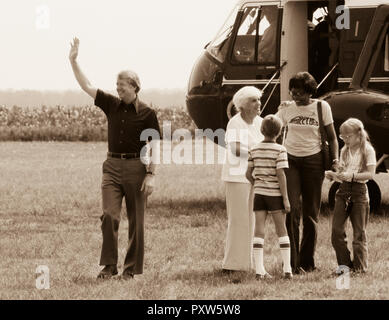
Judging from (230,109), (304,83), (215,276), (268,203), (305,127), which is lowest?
(215,276)

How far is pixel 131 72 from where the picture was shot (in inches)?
367

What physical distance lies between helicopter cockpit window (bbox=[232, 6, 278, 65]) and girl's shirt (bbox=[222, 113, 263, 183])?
19.2ft

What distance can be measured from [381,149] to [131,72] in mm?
5213

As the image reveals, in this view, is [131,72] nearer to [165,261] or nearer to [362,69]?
[165,261]

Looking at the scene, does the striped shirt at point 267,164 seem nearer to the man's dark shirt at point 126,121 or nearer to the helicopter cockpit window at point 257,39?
the man's dark shirt at point 126,121

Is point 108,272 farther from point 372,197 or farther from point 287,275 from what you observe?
point 372,197

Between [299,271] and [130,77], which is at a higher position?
[130,77]

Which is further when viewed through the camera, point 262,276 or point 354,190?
point 354,190

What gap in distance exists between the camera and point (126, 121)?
30.7 feet

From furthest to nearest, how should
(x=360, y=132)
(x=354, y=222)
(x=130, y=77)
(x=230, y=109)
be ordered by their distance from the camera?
(x=230, y=109) < (x=354, y=222) < (x=360, y=132) < (x=130, y=77)

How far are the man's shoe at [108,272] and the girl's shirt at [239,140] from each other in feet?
4.08

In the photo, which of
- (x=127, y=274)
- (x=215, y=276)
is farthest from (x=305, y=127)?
(x=127, y=274)

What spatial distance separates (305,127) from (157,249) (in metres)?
2.58
